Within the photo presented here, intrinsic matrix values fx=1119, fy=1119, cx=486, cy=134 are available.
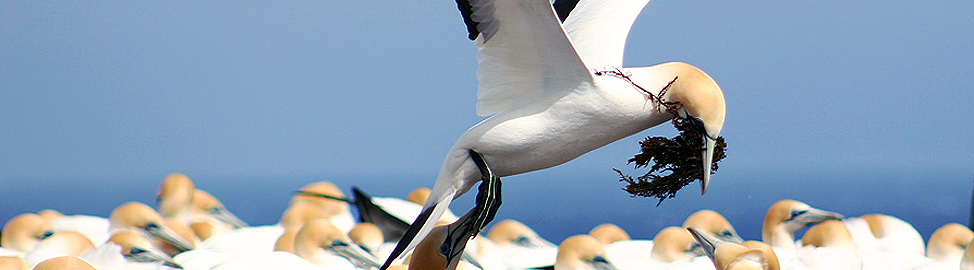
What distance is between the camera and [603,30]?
3400 mm

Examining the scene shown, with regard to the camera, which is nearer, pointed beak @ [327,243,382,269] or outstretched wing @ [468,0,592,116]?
outstretched wing @ [468,0,592,116]

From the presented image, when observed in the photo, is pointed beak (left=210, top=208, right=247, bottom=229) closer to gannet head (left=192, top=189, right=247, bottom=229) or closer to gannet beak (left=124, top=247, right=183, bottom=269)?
gannet head (left=192, top=189, right=247, bottom=229)

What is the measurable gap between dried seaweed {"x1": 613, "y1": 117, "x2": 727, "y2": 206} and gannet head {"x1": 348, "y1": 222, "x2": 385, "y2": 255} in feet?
9.49

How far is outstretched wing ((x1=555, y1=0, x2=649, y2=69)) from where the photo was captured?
11.0 feet

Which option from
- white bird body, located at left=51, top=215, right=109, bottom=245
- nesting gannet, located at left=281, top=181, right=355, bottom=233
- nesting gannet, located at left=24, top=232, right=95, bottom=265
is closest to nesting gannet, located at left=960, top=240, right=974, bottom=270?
nesting gannet, located at left=281, top=181, right=355, bottom=233

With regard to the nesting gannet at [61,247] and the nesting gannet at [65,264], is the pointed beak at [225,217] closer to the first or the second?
the nesting gannet at [61,247]

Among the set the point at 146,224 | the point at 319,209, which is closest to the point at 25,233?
the point at 146,224

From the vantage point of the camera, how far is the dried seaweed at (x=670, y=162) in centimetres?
289

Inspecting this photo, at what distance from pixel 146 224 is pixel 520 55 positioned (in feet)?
12.8

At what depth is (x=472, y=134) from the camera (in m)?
2.98

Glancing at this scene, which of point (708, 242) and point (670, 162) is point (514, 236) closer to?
point (708, 242)

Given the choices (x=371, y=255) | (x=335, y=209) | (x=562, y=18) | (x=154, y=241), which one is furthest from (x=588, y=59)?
(x=335, y=209)

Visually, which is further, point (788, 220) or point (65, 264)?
point (788, 220)

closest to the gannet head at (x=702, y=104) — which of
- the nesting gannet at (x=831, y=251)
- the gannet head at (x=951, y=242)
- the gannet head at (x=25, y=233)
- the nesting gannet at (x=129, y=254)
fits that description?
the nesting gannet at (x=831, y=251)
